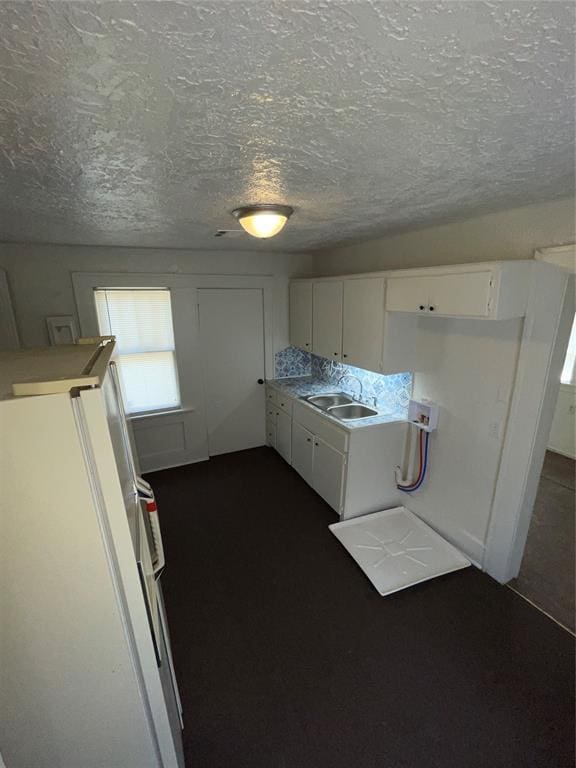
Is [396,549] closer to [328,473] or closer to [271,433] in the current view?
[328,473]

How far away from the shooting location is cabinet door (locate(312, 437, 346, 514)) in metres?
2.96

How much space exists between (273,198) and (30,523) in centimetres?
157

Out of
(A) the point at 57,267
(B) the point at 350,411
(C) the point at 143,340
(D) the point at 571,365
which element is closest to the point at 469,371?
(B) the point at 350,411

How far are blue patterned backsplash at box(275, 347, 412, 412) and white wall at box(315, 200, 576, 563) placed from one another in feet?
0.80

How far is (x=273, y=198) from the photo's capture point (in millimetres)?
1619

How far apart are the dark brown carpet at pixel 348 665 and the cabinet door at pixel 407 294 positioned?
→ 1937 mm

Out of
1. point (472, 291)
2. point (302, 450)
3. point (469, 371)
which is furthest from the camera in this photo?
point (302, 450)

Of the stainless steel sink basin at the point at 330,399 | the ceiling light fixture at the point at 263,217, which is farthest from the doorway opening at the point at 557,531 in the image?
the ceiling light fixture at the point at 263,217

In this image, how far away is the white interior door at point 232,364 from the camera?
387cm

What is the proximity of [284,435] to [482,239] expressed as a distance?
269 centimetres

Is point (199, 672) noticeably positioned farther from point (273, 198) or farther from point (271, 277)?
point (271, 277)

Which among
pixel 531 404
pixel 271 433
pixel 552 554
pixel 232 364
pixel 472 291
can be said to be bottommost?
pixel 552 554

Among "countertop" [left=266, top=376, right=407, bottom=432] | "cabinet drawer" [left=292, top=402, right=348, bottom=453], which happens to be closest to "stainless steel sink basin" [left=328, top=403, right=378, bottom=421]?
"countertop" [left=266, top=376, right=407, bottom=432]

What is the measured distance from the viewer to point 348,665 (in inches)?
73.9
